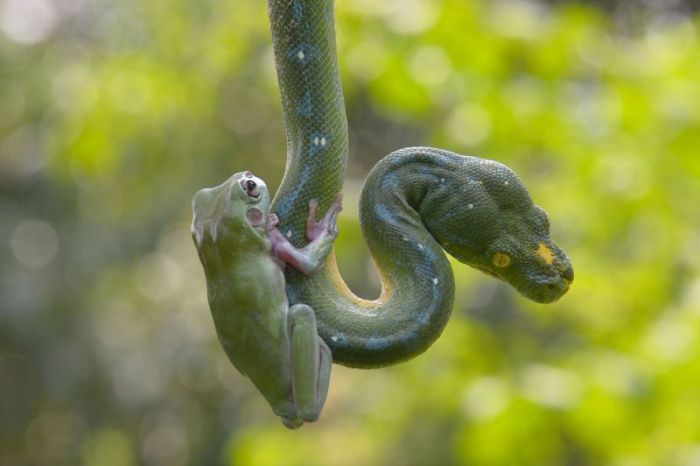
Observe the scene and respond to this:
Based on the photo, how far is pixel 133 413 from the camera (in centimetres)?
1145

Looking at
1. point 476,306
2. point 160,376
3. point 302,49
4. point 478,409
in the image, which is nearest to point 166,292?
point 160,376

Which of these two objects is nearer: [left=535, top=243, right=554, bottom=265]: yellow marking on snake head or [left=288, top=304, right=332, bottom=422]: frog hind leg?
[left=288, top=304, right=332, bottom=422]: frog hind leg

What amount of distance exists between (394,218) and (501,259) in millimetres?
213

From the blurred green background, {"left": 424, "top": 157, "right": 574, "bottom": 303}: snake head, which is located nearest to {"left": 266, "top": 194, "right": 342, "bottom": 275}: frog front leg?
{"left": 424, "top": 157, "right": 574, "bottom": 303}: snake head

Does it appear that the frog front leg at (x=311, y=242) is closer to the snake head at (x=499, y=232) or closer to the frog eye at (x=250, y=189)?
the frog eye at (x=250, y=189)

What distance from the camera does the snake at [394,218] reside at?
5.93 ft

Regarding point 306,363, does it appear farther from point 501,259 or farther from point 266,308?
point 501,259

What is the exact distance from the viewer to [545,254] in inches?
74.8

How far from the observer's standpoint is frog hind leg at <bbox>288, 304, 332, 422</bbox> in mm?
1692

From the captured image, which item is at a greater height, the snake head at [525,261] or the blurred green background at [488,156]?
the snake head at [525,261]

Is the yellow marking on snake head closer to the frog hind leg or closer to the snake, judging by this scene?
the snake

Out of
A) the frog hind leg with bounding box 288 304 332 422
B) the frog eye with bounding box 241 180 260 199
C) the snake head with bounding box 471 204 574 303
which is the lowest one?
the frog hind leg with bounding box 288 304 332 422

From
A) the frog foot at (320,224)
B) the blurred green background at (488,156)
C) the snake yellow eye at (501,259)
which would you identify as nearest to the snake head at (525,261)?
the snake yellow eye at (501,259)

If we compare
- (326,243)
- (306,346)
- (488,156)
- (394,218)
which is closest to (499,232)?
(394,218)
